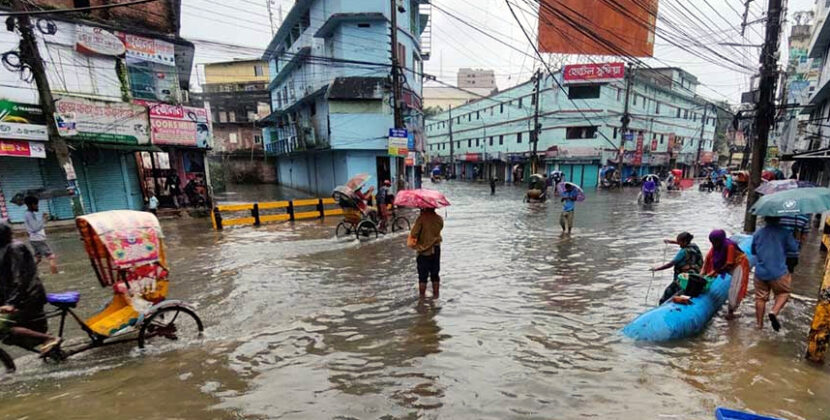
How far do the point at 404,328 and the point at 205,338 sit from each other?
2977 millimetres

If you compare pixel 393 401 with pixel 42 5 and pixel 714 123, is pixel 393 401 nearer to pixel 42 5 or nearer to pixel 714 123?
pixel 42 5

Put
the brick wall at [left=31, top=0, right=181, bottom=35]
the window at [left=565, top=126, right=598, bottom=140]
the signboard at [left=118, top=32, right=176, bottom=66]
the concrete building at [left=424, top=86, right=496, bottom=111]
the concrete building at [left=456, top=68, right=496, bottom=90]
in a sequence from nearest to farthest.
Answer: the brick wall at [left=31, top=0, right=181, bottom=35]
the signboard at [left=118, top=32, right=176, bottom=66]
the window at [left=565, top=126, right=598, bottom=140]
the concrete building at [left=424, top=86, right=496, bottom=111]
the concrete building at [left=456, top=68, right=496, bottom=90]

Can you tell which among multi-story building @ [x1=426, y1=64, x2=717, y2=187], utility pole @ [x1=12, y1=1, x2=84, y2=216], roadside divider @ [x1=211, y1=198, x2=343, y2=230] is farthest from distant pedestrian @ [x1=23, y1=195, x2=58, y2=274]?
multi-story building @ [x1=426, y1=64, x2=717, y2=187]

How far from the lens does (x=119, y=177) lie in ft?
57.0

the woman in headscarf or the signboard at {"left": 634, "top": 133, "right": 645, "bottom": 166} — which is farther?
the signboard at {"left": 634, "top": 133, "right": 645, "bottom": 166}

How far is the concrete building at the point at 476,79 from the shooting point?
106250 millimetres

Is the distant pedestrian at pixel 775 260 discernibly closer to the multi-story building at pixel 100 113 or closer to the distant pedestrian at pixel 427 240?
the distant pedestrian at pixel 427 240

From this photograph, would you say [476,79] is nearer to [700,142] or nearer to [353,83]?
[700,142]

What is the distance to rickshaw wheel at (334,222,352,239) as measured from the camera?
44.0ft

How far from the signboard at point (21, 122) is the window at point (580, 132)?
129ft

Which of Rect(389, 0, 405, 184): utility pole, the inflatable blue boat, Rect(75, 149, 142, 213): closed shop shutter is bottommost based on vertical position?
the inflatable blue boat

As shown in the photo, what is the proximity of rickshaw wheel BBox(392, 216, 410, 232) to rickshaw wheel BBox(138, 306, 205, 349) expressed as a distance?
349 inches

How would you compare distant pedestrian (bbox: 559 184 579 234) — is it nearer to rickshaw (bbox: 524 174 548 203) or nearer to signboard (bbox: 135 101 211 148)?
rickshaw (bbox: 524 174 548 203)

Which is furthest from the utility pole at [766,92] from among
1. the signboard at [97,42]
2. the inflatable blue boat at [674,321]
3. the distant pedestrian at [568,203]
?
the signboard at [97,42]
